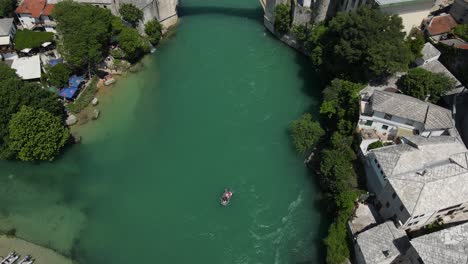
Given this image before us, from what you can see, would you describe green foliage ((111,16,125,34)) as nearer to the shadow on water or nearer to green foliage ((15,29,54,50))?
green foliage ((15,29,54,50))

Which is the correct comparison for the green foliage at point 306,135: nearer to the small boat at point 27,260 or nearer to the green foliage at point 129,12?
the small boat at point 27,260

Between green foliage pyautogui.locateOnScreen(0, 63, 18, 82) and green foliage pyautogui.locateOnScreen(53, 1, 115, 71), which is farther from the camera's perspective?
green foliage pyautogui.locateOnScreen(53, 1, 115, 71)

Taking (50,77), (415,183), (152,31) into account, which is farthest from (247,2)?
(415,183)

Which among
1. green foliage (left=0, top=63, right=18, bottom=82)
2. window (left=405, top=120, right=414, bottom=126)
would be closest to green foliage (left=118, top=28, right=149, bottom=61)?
green foliage (left=0, top=63, right=18, bottom=82)

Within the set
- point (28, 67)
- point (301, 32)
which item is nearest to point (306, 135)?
point (301, 32)

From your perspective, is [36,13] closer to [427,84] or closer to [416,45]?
[416,45]

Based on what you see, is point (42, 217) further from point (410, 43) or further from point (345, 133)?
point (410, 43)

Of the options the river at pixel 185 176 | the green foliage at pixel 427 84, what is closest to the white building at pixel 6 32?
the river at pixel 185 176
